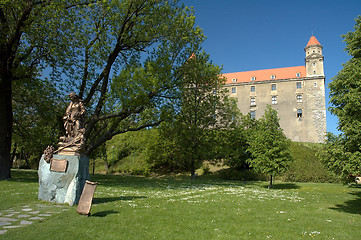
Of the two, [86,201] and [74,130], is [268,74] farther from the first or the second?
[86,201]

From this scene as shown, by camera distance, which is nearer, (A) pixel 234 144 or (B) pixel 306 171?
(A) pixel 234 144

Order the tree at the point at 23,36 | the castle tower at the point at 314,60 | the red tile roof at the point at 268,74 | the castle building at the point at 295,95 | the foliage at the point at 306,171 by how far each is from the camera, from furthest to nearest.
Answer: the red tile roof at the point at 268,74
the castle tower at the point at 314,60
the castle building at the point at 295,95
the foliage at the point at 306,171
the tree at the point at 23,36

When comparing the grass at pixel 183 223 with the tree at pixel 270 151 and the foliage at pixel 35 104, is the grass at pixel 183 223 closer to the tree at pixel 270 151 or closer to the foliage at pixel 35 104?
the tree at pixel 270 151

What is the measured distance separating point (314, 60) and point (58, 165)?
77.4m

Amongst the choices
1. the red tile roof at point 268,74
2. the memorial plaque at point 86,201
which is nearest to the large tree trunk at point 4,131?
the memorial plaque at point 86,201

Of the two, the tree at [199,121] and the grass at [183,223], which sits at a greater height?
the tree at [199,121]

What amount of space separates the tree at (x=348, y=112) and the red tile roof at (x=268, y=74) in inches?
2604

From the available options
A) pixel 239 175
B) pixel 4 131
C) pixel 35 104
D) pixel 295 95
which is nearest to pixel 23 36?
pixel 35 104

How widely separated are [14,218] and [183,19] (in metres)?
23.0

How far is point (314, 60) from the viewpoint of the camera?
7206cm

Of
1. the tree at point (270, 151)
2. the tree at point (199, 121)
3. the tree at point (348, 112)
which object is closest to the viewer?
the tree at point (348, 112)

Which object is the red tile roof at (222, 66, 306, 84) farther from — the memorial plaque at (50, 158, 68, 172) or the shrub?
the memorial plaque at (50, 158, 68, 172)

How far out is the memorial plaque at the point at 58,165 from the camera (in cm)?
1230

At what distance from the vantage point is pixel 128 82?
22.9m
